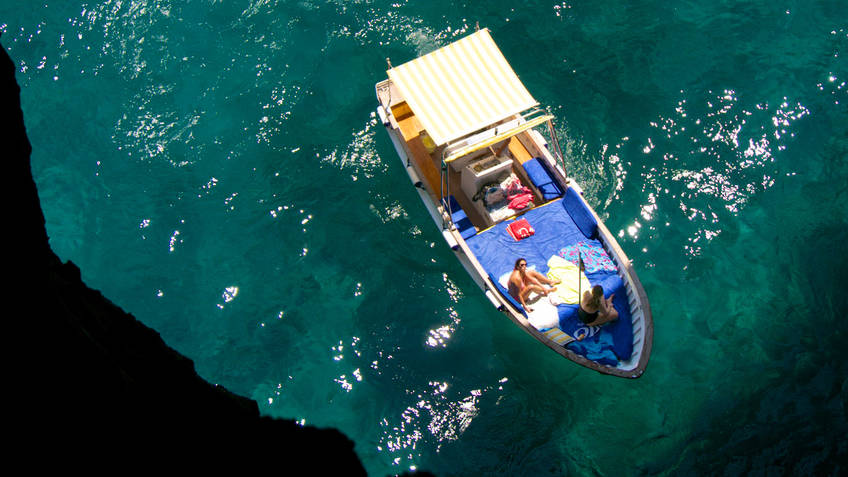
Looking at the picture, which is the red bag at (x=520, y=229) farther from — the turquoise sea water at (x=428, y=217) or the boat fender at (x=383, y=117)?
the boat fender at (x=383, y=117)

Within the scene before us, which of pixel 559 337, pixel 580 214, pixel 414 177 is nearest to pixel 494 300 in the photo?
pixel 559 337

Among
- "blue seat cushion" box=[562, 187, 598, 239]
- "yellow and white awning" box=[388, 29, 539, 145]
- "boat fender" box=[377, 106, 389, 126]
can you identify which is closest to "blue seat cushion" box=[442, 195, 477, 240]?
"yellow and white awning" box=[388, 29, 539, 145]

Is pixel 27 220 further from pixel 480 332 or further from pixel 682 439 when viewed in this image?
pixel 682 439

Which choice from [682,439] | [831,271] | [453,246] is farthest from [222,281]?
[831,271]

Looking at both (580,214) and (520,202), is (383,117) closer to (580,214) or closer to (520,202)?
(520,202)

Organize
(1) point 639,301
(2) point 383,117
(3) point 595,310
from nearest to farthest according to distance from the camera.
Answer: (3) point 595,310 < (1) point 639,301 < (2) point 383,117
